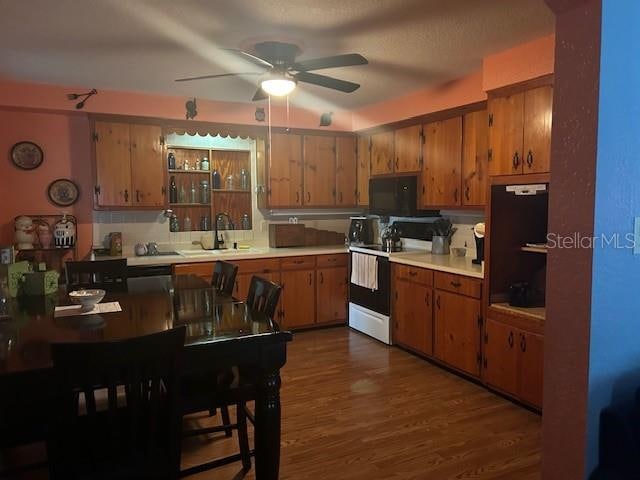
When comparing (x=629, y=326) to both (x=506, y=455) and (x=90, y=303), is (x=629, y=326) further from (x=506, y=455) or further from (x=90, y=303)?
(x=90, y=303)

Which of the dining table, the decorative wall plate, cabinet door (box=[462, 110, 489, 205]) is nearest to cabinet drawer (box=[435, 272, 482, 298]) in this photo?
cabinet door (box=[462, 110, 489, 205])

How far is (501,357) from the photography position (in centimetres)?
319

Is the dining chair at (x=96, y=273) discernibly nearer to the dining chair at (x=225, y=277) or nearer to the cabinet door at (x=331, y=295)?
the dining chair at (x=225, y=277)

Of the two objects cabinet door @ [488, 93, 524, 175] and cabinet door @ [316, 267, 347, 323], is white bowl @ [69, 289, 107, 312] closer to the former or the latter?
cabinet door @ [488, 93, 524, 175]

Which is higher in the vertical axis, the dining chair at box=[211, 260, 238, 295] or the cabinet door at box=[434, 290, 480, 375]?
the dining chair at box=[211, 260, 238, 295]

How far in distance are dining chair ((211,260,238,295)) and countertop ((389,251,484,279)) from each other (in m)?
1.68

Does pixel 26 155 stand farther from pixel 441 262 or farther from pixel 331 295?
pixel 441 262

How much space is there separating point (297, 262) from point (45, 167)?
99.5 inches

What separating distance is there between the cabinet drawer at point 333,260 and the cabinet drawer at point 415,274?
861 mm

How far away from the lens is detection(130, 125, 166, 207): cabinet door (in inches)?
171

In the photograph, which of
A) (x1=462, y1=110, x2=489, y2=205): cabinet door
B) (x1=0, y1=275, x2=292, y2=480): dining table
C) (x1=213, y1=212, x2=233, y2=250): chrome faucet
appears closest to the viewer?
(x1=0, y1=275, x2=292, y2=480): dining table

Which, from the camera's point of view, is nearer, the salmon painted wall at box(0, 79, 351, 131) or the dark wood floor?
the dark wood floor

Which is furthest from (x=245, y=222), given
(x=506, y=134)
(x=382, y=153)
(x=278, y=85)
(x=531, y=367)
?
(x=531, y=367)

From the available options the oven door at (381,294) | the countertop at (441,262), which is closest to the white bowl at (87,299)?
the countertop at (441,262)
